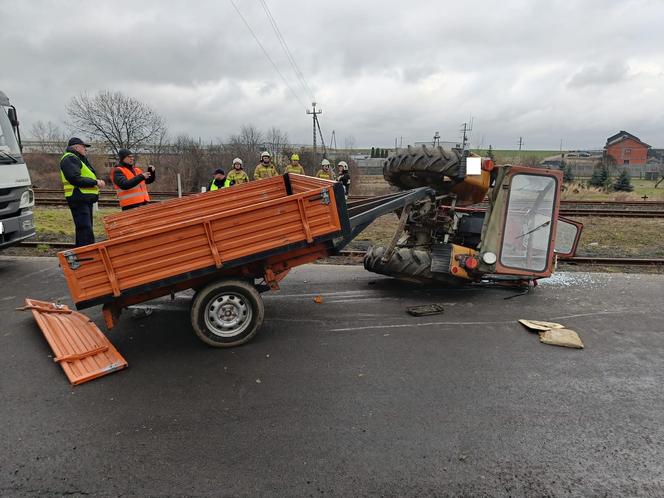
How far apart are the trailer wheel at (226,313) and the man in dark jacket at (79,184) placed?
3.16 m

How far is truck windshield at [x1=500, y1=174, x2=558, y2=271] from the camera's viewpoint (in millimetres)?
5375

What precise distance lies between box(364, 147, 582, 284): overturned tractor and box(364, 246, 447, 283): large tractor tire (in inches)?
0.5

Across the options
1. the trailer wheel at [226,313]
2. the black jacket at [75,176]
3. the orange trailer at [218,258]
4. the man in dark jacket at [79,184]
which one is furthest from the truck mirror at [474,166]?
the black jacket at [75,176]

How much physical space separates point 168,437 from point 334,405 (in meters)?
1.15

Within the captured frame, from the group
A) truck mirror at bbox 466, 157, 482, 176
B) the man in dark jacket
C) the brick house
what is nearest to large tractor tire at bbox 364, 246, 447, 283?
truck mirror at bbox 466, 157, 482, 176

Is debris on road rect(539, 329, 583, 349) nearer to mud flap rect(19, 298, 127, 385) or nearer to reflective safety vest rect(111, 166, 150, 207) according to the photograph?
mud flap rect(19, 298, 127, 385)

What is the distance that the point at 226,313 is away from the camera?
417cm

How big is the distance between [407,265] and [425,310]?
0.85 meters

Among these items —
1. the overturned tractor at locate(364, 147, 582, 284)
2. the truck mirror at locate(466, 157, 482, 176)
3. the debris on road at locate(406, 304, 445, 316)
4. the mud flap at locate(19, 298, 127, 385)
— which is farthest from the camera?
the overturned tractor at locate(364, 147, 582, 284)

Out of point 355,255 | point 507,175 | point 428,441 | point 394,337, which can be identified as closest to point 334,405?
point 428,441

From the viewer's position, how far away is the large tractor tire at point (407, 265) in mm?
5703

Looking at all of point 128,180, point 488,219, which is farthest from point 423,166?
point 128,180

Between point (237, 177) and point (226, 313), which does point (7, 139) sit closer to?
point (237, 177)

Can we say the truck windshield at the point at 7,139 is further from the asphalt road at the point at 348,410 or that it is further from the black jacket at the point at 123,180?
the asphalt road at the point at 348,410
